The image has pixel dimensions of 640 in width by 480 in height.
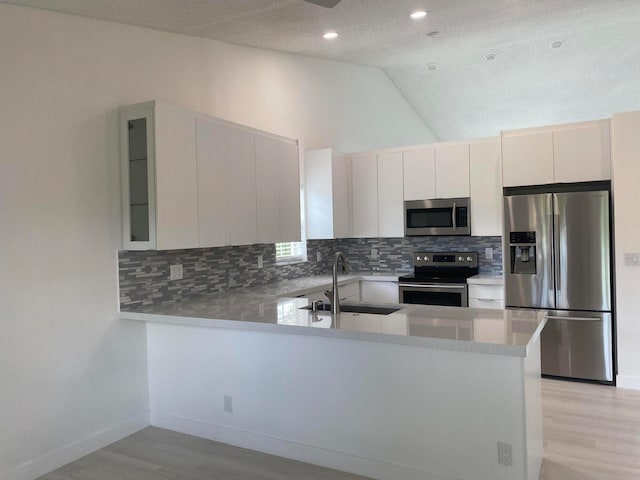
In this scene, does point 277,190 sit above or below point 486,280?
above

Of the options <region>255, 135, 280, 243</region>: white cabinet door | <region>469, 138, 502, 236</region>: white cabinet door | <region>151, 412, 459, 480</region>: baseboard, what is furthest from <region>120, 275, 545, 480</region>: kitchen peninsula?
<region>469, 138, 502, 236</region>: white cabinet door

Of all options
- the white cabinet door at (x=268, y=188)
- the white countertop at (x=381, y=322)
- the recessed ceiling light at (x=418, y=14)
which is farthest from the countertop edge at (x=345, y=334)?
the recessed ceiling light at (x=418, y=14)

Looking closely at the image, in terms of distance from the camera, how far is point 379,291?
5.25m

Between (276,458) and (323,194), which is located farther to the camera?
(323,194)

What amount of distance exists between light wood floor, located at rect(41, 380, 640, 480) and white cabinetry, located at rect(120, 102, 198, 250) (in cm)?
129

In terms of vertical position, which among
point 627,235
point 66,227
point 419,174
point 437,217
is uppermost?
point 419,174


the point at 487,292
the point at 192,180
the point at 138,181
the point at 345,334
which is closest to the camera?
the point at 345,334

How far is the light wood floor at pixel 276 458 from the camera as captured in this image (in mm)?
2691

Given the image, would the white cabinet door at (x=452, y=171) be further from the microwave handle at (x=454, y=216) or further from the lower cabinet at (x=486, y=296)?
the lower cabinet at (x=486, y=296)

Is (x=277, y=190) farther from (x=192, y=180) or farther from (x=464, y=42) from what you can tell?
(x=464, y=42)

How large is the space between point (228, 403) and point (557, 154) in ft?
11.4

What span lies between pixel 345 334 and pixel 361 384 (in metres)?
0.34

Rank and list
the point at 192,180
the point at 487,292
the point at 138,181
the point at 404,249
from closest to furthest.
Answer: the point at 138,181 < the point at 192,180 < the point at 487,292 < the point at 404,249

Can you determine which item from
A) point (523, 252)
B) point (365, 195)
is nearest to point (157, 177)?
point (365, 195)
